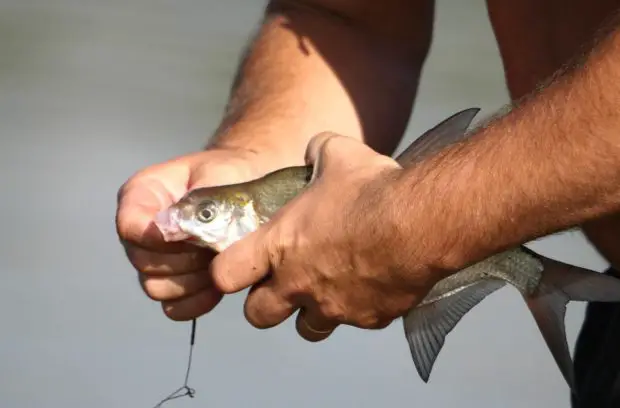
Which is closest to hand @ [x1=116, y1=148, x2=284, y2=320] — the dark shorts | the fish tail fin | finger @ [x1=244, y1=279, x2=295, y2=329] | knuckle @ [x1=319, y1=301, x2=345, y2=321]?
finger @ [x1=244, y1=279, x2=295, y2=329]

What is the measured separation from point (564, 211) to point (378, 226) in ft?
0.90

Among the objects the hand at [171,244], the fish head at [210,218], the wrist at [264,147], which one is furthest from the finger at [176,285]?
the wrist at [264,147]

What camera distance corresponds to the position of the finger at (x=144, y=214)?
237 centimetres

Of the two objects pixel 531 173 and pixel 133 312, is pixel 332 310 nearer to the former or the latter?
pixel 531 173

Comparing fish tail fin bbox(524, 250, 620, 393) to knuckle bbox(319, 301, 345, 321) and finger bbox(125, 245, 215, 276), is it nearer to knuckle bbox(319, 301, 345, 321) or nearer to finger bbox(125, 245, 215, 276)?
knuckle bbox(319, 301, 345, 321)

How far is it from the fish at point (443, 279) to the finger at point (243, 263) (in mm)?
57

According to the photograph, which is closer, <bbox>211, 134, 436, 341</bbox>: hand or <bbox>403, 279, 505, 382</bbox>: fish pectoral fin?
<bbox>211, 134, 436, 341</bbox>: hand

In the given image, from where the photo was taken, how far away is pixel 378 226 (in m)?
2.09

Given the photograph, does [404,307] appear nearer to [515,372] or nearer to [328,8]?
[328,8]

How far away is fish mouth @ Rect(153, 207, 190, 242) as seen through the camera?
230 cm

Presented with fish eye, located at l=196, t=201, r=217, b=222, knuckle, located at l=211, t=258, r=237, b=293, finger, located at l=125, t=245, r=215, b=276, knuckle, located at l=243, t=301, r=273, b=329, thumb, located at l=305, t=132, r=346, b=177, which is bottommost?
knuckle, located at l=243, t=301, r=273, b=329

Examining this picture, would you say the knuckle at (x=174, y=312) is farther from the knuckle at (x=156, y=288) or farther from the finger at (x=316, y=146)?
the finger at (x=316, y=146)

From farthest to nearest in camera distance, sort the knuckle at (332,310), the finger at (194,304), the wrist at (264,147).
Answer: the wrist at (264,147) → the finger at (194,304) → the knuckle at (332,310)

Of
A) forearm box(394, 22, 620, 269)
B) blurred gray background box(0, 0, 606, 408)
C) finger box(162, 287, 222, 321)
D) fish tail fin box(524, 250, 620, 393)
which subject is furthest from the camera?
blurred gray background box(0, 0, 606, 408)
